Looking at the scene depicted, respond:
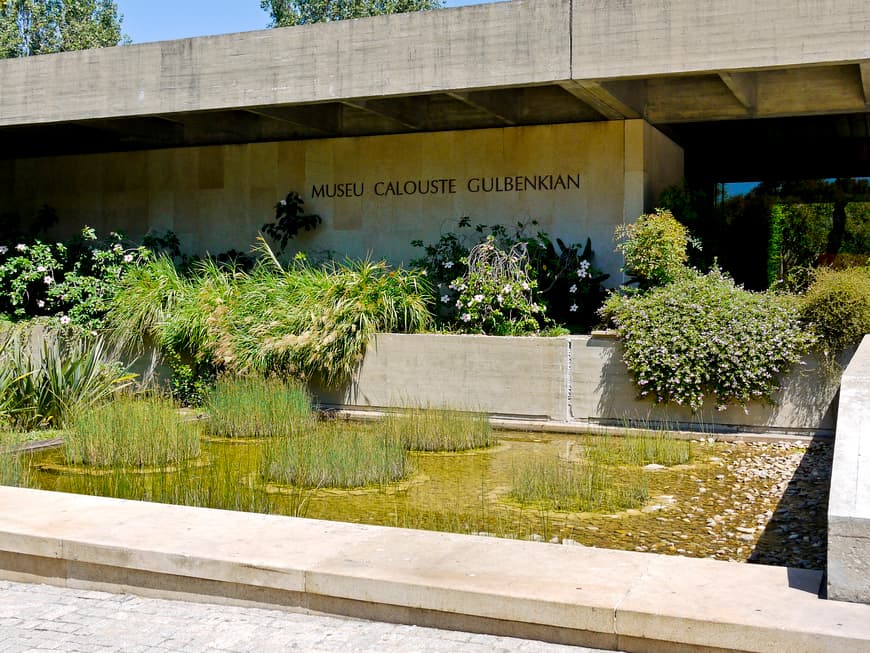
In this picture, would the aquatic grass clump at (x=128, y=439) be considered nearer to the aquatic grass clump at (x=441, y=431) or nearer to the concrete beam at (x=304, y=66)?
the aquatic grass clump at (x=441, y=431)

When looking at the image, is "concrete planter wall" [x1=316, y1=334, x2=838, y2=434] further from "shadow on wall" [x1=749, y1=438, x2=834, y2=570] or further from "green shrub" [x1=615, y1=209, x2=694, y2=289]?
"shadow on wall" [x1=749, y1=438, x2=834, y2=570]

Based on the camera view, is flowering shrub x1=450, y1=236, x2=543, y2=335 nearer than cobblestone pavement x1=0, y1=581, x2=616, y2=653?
No

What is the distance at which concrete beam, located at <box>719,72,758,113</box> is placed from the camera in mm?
10594

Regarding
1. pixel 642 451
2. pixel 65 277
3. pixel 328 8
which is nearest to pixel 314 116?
pixel 65 277

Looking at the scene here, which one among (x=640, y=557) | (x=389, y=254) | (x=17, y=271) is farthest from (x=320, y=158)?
(x=640, y=557)

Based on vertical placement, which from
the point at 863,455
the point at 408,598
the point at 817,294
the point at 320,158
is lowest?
the point at 408,598

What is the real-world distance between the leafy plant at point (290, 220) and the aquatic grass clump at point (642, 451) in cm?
668

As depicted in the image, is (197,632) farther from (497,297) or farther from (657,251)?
(657,251)

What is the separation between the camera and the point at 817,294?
29.5 ft

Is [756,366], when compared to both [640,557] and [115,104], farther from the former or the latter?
[115,104]

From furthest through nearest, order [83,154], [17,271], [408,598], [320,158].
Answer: [83,154] < [320,158] < [17,271] < [408,598]

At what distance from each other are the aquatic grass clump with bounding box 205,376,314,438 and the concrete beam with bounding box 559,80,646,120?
4.14m

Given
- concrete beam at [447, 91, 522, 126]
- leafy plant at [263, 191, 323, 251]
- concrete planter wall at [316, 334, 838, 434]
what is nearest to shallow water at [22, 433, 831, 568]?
concrete planter wall at [316, 334, 838, 434]

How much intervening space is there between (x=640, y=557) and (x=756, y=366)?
521cm
